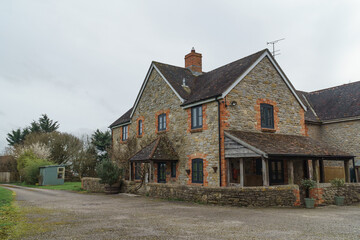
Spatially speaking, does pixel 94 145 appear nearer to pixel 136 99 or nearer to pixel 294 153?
pixel 136 99

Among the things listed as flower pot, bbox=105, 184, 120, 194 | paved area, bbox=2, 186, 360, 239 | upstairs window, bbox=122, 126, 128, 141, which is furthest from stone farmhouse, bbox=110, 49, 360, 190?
paved area, bbox=2, 186, 360, 239

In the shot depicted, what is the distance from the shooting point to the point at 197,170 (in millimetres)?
16719

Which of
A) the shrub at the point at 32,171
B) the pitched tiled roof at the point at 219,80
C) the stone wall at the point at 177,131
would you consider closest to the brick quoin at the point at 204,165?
the stone wall at the point at 177,131

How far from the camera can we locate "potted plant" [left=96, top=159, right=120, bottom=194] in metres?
18.8

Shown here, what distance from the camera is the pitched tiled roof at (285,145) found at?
44.9 ft

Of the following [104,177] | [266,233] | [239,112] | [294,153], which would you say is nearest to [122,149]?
[104,177]

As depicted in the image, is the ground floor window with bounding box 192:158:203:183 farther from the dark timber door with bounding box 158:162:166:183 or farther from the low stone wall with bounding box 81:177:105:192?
the low stone wall with bounding box 81:177:105:192

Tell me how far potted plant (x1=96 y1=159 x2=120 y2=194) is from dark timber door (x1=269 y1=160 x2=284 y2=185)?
9.58 metres

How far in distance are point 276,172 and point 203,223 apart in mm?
9747

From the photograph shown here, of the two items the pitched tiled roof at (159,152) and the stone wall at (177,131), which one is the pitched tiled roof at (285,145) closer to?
the stone wall at (177,131)

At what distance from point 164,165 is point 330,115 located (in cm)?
1292

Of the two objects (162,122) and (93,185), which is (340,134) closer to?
(162,122)

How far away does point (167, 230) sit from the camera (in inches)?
298

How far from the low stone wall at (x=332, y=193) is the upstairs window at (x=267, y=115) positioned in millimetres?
4791
